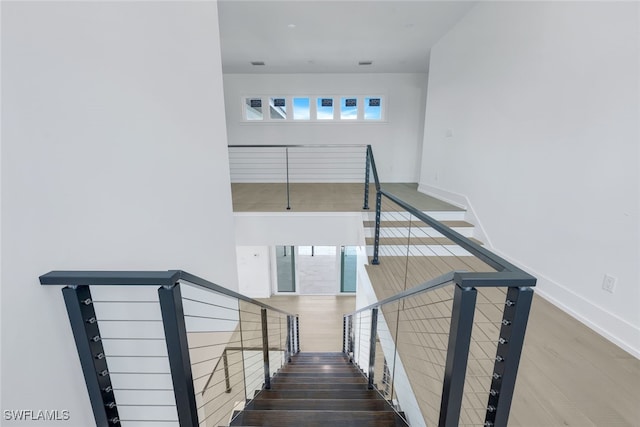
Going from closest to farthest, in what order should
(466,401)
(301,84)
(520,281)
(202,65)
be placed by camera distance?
(520,281) → (466,401) → (202,65) → (301,84)

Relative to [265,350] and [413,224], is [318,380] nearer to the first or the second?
[265,350]

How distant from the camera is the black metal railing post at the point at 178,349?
2.75 ft

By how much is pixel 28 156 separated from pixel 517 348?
1.60 meters

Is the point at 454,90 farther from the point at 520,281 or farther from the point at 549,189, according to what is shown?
the point at 520,281

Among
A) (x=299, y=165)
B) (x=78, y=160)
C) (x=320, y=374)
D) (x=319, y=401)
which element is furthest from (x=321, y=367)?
(x=299, y=165)

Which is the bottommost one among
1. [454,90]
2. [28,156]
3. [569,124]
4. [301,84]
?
[28,156]

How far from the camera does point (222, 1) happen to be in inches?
123

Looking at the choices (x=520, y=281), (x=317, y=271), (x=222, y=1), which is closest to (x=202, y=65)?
(x=222, y=1)

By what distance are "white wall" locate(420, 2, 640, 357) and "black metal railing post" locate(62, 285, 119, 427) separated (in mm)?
2768

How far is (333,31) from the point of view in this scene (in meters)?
3.88

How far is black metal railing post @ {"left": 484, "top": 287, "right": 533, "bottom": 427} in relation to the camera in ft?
2.44

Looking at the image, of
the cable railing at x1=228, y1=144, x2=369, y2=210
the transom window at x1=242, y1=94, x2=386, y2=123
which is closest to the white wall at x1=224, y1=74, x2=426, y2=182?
the transom window at x1=242, y1=94, x2=386, y2=123

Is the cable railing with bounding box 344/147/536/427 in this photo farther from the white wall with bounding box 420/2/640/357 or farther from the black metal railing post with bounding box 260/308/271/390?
the black metal railing post with bounding box 260/308/271/390

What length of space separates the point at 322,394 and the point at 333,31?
4360 mm
